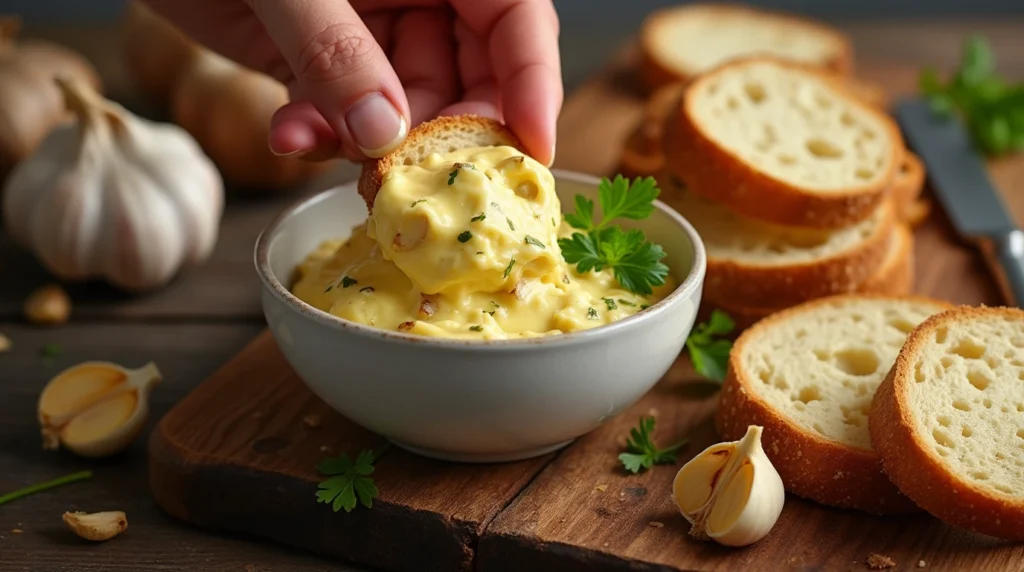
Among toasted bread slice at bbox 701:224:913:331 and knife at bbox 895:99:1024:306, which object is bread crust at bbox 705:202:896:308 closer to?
toasted bread slice at bbox 701:224:913:331

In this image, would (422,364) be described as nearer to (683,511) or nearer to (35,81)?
(683,511)

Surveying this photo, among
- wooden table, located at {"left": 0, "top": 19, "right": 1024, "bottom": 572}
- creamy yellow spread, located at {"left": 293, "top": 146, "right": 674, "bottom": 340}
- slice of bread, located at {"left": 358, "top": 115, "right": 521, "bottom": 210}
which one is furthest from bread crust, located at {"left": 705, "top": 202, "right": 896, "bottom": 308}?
wooden table, located at {"left": 0, "top": 19, "right": 1024, "bottom": 572}

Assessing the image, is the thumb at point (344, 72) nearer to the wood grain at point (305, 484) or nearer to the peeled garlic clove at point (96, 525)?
the wood grain at point (305, 484)

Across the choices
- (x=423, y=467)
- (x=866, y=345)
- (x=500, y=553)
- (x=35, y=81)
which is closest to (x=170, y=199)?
(x=35, y=81)

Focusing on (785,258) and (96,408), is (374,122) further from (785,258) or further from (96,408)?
(785,258)

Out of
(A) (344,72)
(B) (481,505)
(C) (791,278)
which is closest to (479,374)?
(B) (481,505)

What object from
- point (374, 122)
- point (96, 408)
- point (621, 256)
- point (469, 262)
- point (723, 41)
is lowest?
point (723, 41)
